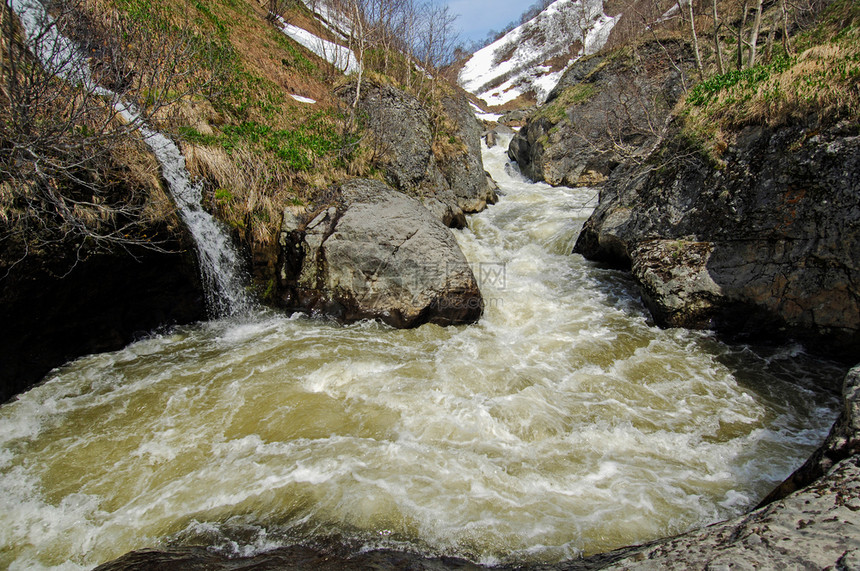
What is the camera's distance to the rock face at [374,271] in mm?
6602

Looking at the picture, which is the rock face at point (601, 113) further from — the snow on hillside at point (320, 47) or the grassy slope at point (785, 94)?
the snow on hillside at point (320, 47)

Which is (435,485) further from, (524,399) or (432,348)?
(432,348)

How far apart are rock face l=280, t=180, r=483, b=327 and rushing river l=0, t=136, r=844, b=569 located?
15.3 inches

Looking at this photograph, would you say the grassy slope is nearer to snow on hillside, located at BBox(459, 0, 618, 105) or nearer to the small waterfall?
the small waterfall

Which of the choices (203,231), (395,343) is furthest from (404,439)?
(203,231)

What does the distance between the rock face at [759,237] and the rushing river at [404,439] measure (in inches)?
21.0

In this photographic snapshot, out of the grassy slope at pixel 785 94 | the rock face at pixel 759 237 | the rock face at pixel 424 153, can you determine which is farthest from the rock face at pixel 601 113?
the rock face at pixel 759 237

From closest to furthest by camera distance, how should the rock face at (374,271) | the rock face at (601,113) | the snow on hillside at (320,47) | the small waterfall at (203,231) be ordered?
the small waterfall at (203,231), the rock face at (374,271), the snow on hillside at (320,47), the rock face at (601,113)

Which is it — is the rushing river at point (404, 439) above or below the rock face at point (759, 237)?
below

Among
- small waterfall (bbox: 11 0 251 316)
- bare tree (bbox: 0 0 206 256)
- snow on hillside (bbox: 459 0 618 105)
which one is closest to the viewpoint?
bare tree (bbox: 0 0 206 256)

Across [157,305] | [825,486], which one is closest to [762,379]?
[825,486]

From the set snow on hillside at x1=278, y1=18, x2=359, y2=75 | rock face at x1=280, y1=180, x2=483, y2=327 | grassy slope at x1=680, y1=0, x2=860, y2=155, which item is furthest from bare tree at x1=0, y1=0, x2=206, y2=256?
snow on hillside at x1=278, y1=18, x2=359, y2=75

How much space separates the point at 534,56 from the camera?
177 ft

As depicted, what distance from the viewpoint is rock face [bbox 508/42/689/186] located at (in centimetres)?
1577
